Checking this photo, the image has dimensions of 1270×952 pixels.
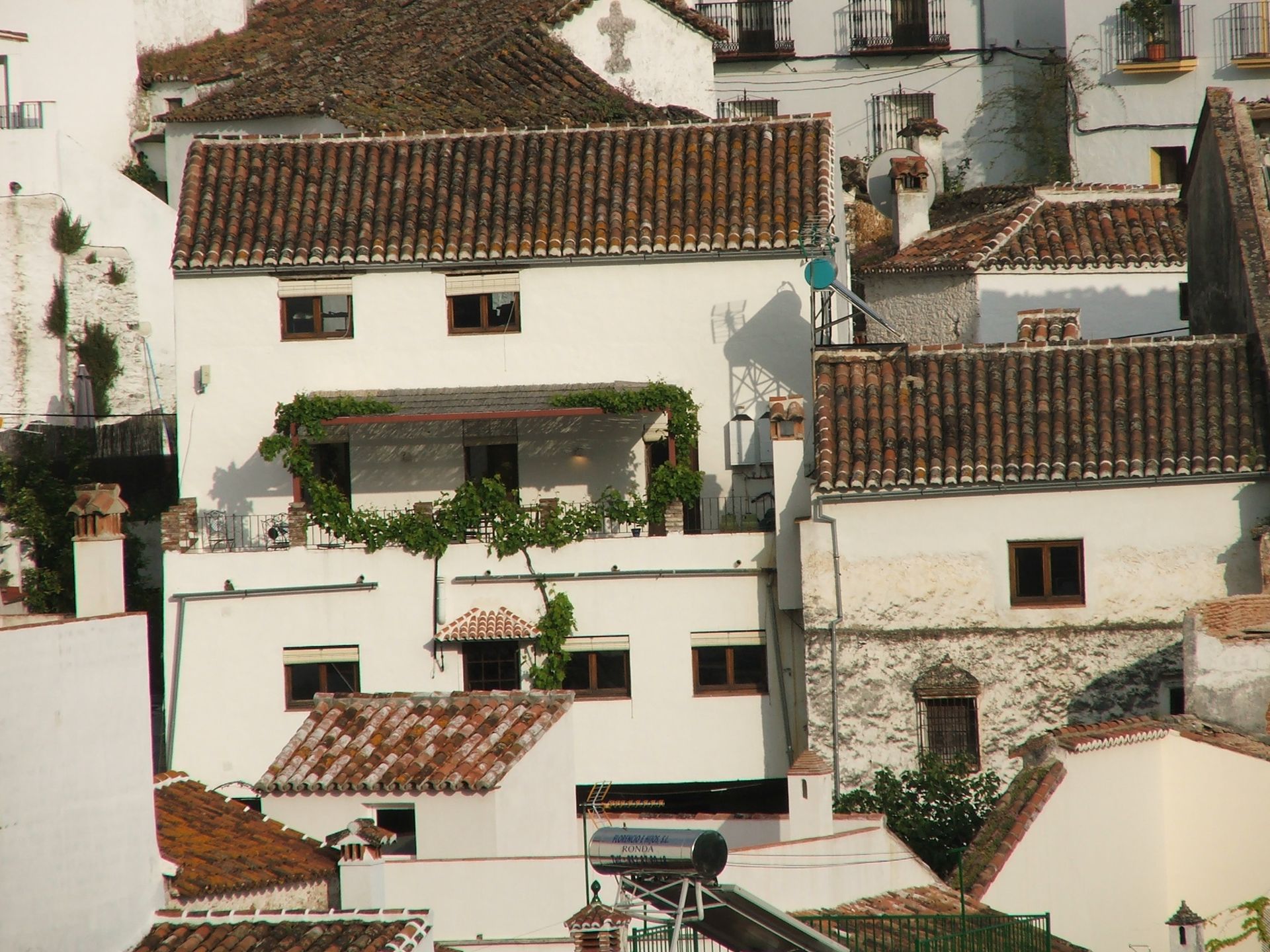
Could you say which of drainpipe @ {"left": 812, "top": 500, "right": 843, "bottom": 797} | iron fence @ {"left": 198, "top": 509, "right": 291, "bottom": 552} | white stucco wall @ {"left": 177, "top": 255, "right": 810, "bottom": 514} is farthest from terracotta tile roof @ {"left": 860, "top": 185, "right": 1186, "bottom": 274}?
iron fence @ {"left": 198, "top": 509, "right": 291, "bottom": 552}

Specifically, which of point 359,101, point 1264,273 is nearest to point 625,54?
point 359,101

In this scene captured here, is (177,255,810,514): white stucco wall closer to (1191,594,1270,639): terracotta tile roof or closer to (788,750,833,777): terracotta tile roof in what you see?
(788,750,833,777): terracotta tile roof

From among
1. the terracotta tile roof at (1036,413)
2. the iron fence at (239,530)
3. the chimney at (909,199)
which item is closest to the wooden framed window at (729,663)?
the terracotta tile roof at (1036,413)

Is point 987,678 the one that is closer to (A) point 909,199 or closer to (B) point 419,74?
(A) point 909,199

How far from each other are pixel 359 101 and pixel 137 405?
26.5 ft

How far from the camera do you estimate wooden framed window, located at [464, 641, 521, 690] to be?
26.9m

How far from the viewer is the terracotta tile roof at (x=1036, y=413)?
2539 centimetres

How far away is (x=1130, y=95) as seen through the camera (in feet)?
136

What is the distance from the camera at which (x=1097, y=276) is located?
114 feet

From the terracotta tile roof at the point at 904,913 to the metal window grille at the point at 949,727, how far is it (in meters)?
4.36

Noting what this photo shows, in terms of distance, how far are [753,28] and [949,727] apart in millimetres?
24270

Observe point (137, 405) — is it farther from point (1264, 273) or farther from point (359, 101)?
point (1264, 273)

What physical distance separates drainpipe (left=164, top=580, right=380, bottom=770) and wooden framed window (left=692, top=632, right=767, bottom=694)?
4.66 m

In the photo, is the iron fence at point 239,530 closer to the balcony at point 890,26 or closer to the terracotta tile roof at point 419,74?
the terracotta tile roof at point 419,74
